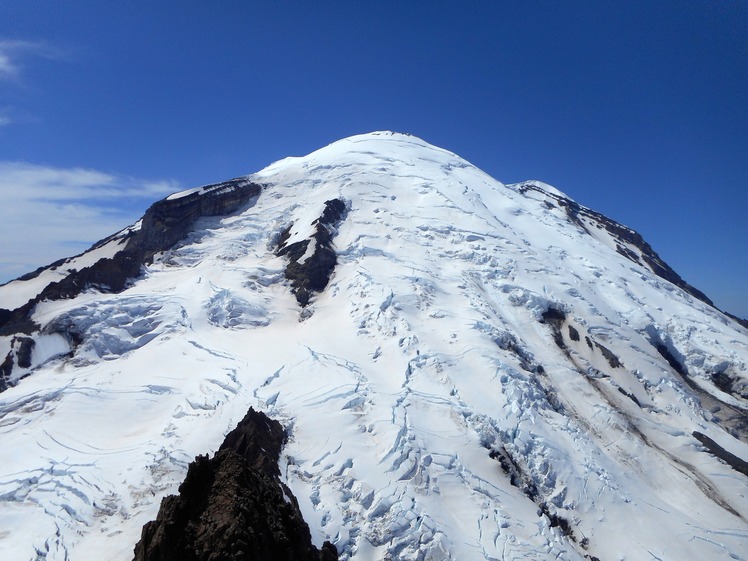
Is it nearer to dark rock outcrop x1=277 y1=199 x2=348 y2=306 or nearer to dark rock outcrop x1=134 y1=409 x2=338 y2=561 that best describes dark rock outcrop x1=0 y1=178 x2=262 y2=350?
dark rock outcrop x1=277 y1=199 x2=348 y2=306

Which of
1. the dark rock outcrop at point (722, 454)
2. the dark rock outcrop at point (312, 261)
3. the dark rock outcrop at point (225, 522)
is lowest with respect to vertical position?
the dark rock outcrop at point (225, 522)

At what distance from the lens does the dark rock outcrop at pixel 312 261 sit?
111 ft

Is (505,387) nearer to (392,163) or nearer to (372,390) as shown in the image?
(372,390)

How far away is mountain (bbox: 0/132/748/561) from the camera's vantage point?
17.7 m

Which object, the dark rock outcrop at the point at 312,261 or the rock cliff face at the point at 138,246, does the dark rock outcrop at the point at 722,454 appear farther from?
the rock cliff face at the point at 138,246

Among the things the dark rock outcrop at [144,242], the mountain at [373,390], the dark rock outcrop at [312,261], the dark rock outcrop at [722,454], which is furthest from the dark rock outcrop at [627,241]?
the dark rock outcrop at [144,242]

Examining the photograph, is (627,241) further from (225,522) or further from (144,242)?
(225,522)

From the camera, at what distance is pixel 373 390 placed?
23.3 m

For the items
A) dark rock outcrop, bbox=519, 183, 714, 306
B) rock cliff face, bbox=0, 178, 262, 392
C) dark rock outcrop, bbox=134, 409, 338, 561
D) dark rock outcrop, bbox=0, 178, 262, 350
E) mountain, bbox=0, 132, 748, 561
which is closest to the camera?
dark rock outcrop, bbox=134, 409, 338, 561

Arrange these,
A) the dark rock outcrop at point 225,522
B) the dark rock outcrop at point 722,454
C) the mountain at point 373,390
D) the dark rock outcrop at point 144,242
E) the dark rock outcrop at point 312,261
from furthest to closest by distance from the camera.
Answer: the dark rock outcrop at point 312,261, the dark rock outcrop at point 144,242, the dark rock outcrop at point 722,454, the mountain at point 373,390, the dark rock outcrop at point 225,522

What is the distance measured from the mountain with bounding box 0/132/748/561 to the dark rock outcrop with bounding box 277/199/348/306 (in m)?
0.24

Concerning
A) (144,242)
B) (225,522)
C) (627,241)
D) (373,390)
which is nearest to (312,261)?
(373,390)

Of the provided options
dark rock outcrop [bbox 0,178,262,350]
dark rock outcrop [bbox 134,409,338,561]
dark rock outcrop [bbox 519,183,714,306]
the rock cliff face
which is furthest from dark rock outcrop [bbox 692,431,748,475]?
dark rock outcrop [bbox 0,178,262,350]

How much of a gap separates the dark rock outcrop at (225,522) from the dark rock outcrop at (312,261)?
1976 cm
